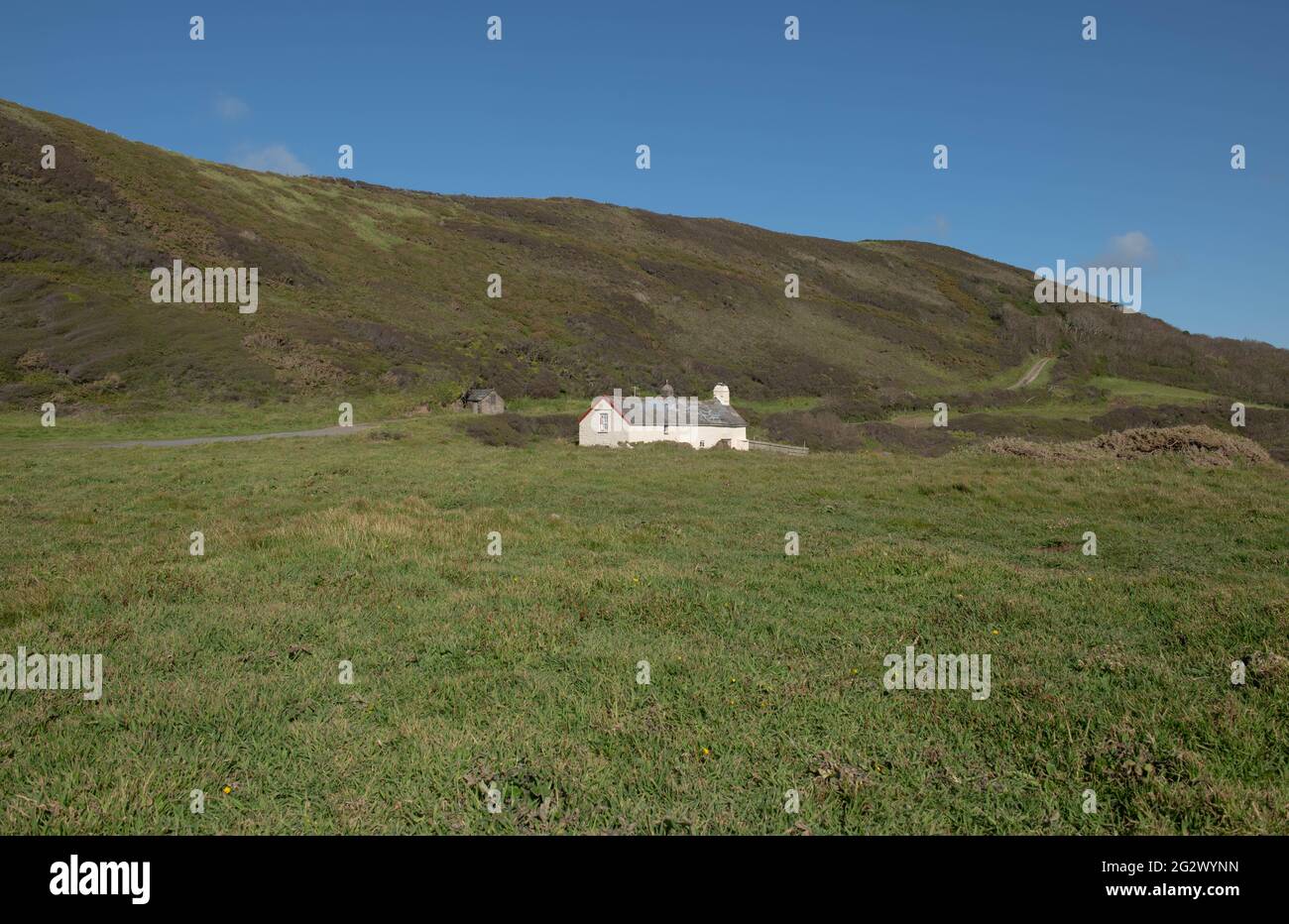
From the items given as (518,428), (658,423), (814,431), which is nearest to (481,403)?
(518,428)

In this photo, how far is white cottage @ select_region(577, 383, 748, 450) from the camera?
145ft

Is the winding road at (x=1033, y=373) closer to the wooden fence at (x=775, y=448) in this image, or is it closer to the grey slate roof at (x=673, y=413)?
the wooden fence at (x=775, y=448)

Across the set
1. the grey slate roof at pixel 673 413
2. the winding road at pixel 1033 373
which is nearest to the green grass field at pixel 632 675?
the grey slate roof at pixel 673 413

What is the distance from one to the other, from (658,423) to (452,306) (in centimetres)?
3693

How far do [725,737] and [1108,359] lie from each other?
110693mm

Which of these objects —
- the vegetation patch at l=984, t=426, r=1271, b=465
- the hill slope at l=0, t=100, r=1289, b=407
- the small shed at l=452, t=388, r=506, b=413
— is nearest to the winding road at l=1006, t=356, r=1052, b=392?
the hill slope at l=0, t=100, r=1289, b=407

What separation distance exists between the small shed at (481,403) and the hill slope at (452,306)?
12.1 feet

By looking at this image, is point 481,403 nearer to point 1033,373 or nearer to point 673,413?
point 673,413

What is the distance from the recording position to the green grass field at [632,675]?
4.79m

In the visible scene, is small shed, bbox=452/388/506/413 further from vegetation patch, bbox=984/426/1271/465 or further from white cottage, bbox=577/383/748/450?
vegetation patch, bbox=984/426/1271/465

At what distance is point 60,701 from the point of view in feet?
20.2

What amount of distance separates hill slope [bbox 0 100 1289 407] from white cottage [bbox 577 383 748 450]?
1453 cm

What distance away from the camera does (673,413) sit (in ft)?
154
